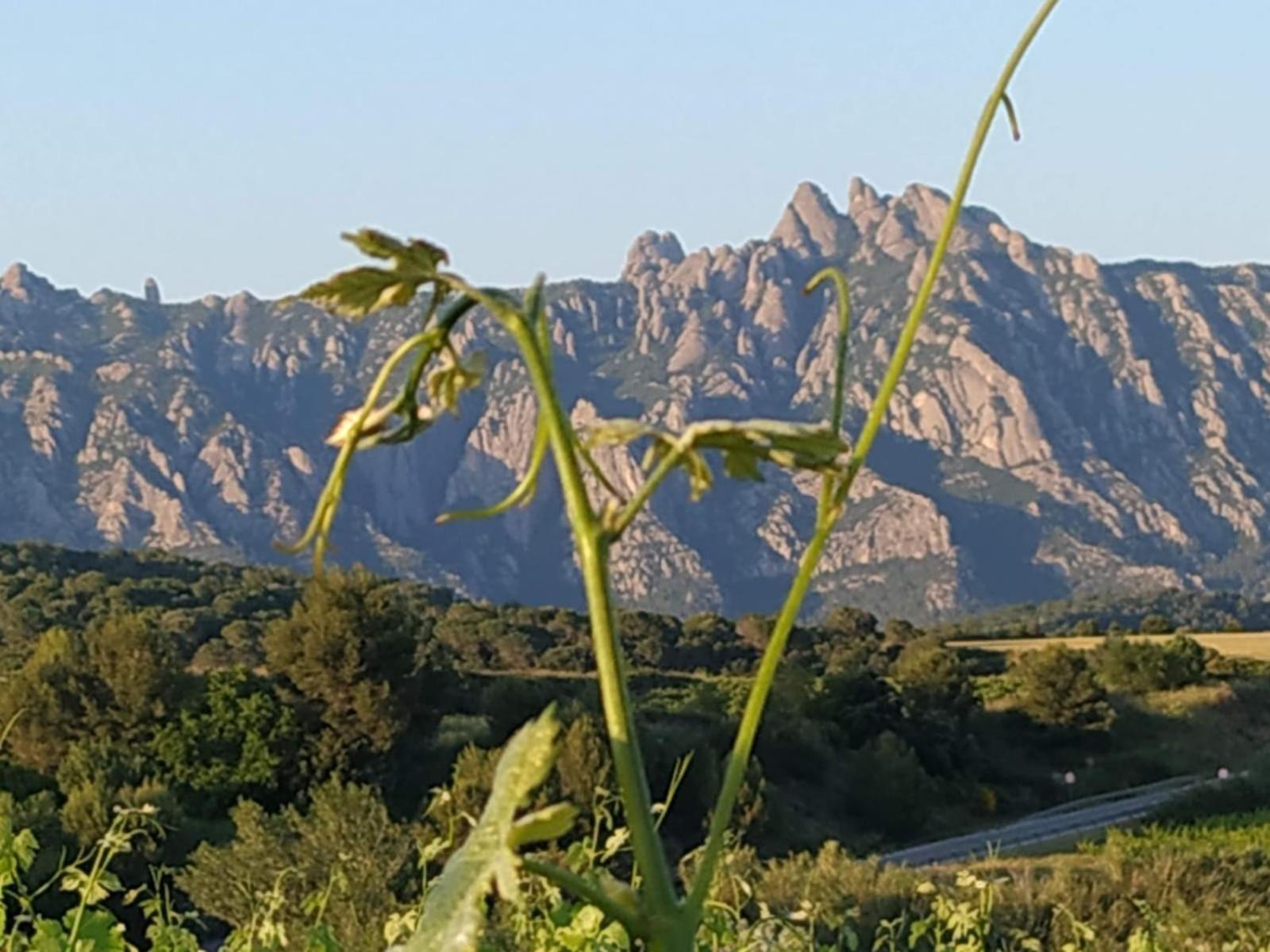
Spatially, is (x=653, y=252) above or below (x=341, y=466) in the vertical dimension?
above

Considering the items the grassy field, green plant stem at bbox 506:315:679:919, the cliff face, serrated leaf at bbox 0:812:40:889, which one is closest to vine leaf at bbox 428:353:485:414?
green plant stem at bbox 506:315:679:919

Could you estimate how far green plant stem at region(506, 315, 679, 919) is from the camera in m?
0.76

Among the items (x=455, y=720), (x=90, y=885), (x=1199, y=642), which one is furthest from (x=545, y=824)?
(x=1199, y=642)

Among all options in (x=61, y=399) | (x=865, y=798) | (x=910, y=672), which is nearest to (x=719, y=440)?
(x=865, y=798)

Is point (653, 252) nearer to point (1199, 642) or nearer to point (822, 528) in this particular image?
point (1199, 642)

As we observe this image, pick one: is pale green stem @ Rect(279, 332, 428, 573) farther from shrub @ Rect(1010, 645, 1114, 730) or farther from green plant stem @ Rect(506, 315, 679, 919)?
shrub @ Rect(1010, 645, 1114, 730)

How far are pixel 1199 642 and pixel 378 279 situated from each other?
52.9 metres

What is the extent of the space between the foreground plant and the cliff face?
124 m

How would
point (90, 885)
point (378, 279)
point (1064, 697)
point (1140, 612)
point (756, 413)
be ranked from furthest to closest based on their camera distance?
point (756, 413), point (1140, 612), point (1064, 697), point (90, 885), point (378, 279)

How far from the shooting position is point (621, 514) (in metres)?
0.81

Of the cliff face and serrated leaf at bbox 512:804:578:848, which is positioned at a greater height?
the cliff face

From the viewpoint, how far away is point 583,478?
2.62ft

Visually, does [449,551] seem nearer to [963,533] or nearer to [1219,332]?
[963,533]

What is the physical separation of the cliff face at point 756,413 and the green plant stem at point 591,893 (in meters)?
124
